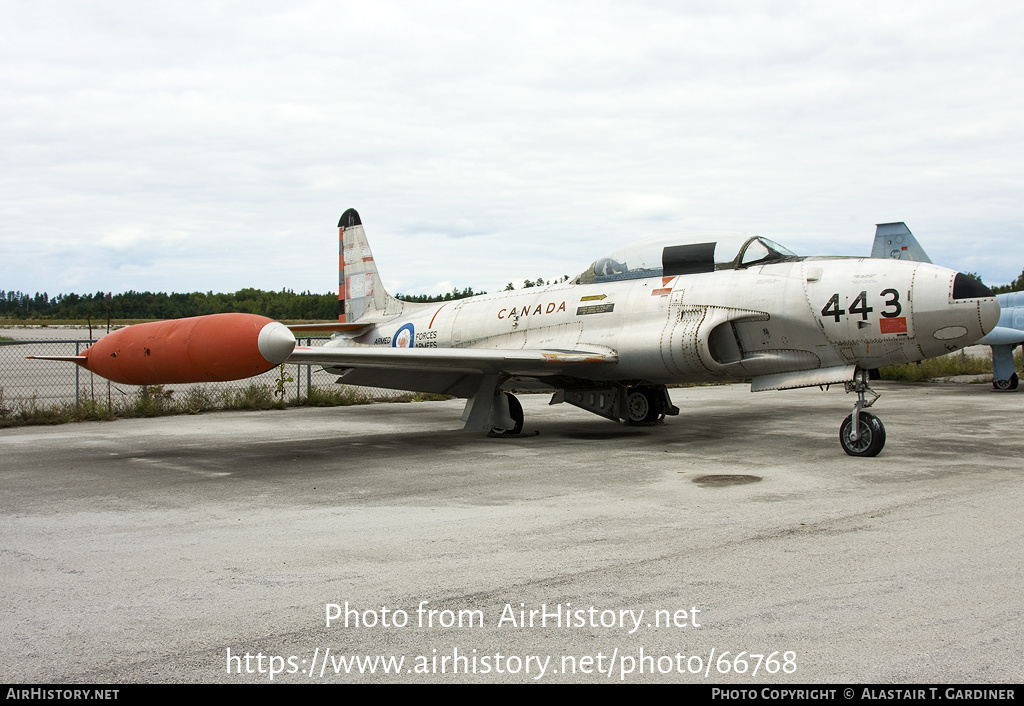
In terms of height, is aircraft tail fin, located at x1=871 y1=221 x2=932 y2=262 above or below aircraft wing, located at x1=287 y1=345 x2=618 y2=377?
above

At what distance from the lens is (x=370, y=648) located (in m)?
3.39

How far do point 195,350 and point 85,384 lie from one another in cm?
2106

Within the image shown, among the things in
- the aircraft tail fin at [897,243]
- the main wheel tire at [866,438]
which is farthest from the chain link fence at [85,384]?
the aircraft tail fin at [897,243]

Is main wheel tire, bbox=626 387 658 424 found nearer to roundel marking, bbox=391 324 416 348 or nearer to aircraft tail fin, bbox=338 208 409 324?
roundel marking, bbox=391 324 416 348

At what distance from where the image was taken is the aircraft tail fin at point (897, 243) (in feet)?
73.0

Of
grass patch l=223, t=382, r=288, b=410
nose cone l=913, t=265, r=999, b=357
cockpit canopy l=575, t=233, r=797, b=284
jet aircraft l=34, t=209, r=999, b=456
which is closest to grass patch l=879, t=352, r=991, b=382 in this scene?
cockpit canopy l=575, t=233, r=797, b=284

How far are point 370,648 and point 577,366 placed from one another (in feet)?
25.7

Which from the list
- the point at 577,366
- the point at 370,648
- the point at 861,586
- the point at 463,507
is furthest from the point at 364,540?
the point at 577,366

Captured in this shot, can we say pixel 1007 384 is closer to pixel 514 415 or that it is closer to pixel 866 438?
pixel 866 438

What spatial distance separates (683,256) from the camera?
10.9 meters

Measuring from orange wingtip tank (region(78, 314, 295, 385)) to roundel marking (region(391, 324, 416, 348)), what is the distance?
5.96 meters

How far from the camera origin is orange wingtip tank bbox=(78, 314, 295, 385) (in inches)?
298

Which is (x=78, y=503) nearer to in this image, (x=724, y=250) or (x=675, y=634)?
(x=675, y=634)
